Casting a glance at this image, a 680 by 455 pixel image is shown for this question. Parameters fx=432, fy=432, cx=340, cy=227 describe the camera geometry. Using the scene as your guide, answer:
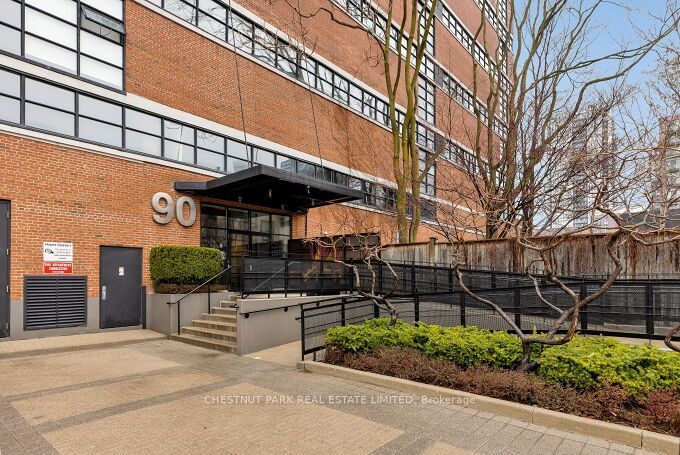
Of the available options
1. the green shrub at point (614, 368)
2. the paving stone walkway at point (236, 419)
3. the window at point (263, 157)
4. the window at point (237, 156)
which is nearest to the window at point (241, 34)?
the window at point (237, 156)

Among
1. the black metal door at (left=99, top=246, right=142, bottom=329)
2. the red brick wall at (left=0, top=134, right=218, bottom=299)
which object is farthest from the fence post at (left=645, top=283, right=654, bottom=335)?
the black metal door at (left=99, top=246, right=142, bottom=329)

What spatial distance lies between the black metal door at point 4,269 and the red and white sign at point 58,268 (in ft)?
2.65

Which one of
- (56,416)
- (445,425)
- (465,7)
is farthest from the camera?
(465,7)

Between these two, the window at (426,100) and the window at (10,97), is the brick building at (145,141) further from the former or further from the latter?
the window at (426,100)

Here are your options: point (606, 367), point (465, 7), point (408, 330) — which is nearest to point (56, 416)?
point (408, 330)

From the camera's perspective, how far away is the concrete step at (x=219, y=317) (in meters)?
11.0

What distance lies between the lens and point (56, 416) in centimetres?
532

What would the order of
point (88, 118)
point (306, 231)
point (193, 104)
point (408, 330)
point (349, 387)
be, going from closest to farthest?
point (349, 387) < point (408, 330) < point (88, 118) < point (193, 104) < point (306, 231)

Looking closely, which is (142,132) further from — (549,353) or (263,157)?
(549,353)

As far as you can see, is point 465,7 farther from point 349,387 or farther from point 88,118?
point 349,387

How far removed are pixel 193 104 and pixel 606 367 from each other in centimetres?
1369

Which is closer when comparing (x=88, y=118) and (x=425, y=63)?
(x=88, y=118)

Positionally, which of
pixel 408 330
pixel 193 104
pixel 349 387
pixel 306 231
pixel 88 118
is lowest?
pixel 349 387

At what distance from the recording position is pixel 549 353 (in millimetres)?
5758
